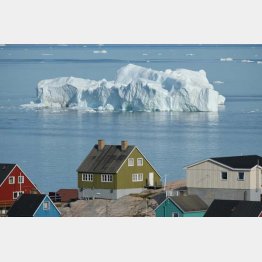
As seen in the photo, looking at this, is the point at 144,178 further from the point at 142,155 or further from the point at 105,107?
the point at 105,107

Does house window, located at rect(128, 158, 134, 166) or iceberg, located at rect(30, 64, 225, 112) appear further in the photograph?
iceberg, located at rect(30, 64, 225, 112)

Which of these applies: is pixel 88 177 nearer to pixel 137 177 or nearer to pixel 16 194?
pixel 137 177

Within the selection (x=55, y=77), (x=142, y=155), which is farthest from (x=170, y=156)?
(x=55, y=77)

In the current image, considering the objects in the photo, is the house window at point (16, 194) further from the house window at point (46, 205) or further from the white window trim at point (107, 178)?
the white window trim at point (107, 178)

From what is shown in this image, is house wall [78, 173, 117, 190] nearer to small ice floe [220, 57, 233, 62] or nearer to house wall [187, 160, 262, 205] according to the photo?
house wall [187, 160, 262, 205]

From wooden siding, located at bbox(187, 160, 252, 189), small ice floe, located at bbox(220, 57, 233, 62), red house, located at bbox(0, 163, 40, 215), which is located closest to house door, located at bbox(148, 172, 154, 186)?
wooden siding, located at bbox(187, 160, 252, 189)

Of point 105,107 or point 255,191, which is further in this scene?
point 105,107
